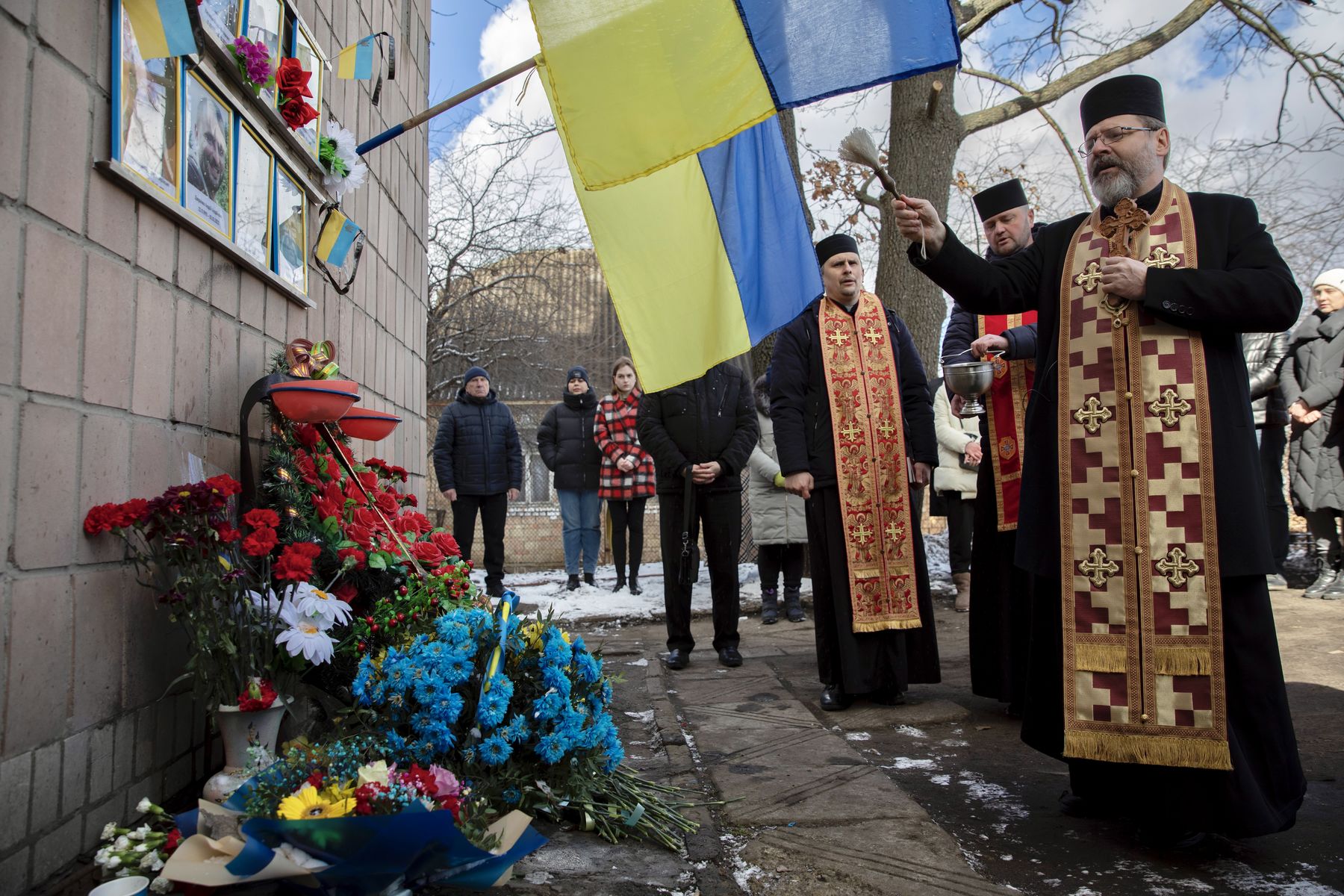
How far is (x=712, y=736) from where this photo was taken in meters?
3.85

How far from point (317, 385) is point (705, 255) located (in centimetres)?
136

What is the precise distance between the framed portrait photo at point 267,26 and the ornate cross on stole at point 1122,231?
2.82 m

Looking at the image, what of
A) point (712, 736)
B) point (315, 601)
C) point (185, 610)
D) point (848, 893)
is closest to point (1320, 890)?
point (848, 893)

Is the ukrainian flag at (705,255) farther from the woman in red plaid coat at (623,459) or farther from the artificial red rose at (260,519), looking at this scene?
the woman in red plaid coat at (623,459)

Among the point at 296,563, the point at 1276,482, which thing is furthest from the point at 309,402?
the point at 1276,482

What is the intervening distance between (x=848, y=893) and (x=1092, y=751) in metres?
0.90

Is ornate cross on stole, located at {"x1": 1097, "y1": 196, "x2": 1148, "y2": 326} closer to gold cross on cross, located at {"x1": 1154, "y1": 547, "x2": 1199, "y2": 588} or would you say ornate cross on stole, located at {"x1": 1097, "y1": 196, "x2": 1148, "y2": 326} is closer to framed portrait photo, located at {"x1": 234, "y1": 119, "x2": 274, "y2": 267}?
gold cross on cross, located at {"x1": 1154, "y1": 547, "x2": 1199, "y2": 588}

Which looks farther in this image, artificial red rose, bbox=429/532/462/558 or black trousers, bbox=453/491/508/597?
black trousers, bbox=453/491/508/597

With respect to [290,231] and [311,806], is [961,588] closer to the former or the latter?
[290,231]

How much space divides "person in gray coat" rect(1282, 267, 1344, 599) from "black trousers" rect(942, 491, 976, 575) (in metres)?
2.36

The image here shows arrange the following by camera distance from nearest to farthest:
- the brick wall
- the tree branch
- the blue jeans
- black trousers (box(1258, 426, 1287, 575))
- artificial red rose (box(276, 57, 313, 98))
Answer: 1. the brick wall
2. artificial red rose (box(276, 57, 313, 98))
3. black trousers (box(1258, 426, 1287, 575))
4. the blue jeans
5. the tree branch

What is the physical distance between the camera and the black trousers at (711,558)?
5.31m

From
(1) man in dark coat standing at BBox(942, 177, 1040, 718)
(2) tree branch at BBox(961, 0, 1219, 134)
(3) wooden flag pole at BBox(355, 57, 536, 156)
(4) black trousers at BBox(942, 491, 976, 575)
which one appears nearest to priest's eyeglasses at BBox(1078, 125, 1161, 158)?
(1) man in dark coat standing at BBox(942, 177, 1040, 718)

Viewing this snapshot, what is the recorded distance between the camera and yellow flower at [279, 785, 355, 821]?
1975 millimetres
